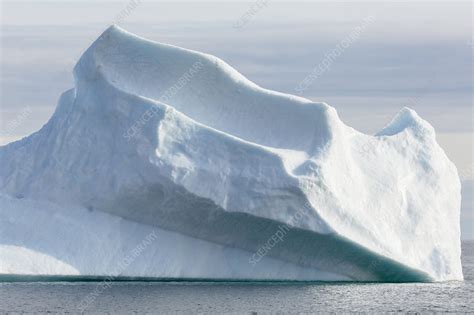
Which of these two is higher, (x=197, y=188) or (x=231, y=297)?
(x=197, y=188)

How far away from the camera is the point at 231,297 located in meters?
19.2

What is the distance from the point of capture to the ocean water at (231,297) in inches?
711

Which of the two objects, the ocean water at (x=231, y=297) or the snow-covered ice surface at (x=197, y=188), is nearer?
the ocean water at (x=231, y=297)

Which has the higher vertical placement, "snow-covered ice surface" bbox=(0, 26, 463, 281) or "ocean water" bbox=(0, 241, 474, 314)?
"snow-covered ice surface" bbox=(0, 26, 463, 281)

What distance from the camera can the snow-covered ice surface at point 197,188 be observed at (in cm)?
1972

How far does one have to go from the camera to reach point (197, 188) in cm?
1956

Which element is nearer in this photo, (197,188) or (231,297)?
(231,297)

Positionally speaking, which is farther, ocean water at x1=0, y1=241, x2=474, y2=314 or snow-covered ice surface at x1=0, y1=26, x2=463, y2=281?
A: snow-covered ice surface at x1=0, y1=26, x2=463, y2=281

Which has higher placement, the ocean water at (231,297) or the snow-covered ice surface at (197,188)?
the snow-covered ice surface at (197,188)

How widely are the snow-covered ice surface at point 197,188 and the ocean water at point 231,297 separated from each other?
13.2 inches

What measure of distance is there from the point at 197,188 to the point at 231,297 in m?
2.07

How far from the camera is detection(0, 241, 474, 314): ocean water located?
18062 millimetres

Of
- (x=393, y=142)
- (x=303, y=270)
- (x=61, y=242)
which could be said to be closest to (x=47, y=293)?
(x=61, y=242)

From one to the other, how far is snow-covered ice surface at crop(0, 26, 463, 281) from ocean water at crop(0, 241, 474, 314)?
1.10ft
